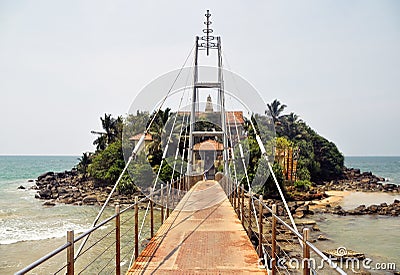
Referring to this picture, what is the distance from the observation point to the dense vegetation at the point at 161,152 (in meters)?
23.5

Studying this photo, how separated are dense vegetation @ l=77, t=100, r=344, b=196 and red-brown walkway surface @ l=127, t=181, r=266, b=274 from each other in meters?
13.8

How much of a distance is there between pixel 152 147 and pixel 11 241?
35.0ft

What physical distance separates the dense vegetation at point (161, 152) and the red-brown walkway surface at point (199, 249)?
45.2ft

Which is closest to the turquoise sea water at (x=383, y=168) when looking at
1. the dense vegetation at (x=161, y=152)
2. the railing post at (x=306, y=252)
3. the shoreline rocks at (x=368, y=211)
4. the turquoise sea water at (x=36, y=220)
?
the dense vegetation at (x=161, y=152)

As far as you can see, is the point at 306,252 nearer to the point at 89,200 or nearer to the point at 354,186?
the point at 89,200

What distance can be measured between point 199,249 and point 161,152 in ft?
66.0

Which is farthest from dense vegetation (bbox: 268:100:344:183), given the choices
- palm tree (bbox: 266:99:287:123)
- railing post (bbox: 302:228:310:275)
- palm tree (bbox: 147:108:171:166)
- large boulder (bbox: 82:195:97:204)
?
railing post (bbox: 302:228:310:275)

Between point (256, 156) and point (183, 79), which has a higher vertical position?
point (183, 79)

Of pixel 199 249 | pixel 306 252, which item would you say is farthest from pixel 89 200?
pixel 306 252

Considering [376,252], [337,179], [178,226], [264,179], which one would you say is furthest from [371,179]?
[178,226]

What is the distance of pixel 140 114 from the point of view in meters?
29.5

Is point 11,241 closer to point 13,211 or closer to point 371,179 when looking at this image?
point 13,211

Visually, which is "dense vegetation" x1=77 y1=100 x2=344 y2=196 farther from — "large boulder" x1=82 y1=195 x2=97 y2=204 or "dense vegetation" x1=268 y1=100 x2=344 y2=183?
"large boulder" x1=82 y1=195 x2=97 y2=204

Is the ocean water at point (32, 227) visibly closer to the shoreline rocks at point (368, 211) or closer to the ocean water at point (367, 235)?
the ocean water at point (367, 235)
